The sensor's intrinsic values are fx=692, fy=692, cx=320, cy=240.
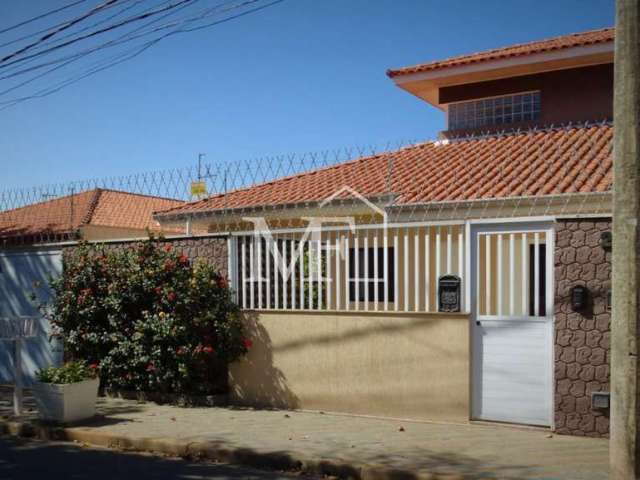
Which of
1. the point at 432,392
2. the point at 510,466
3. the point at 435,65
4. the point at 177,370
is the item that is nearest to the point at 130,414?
the point at 177,370

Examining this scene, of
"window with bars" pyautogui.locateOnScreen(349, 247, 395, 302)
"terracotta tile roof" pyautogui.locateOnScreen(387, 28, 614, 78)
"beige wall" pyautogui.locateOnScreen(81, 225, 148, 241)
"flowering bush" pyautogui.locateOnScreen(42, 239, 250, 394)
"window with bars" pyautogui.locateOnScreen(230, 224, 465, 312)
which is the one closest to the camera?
"window with bars" pyautogui.locateOnScreen(230, 224, 465, 312)

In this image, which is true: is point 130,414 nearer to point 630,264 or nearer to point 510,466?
point 510,466

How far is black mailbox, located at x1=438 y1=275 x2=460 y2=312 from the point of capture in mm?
8008

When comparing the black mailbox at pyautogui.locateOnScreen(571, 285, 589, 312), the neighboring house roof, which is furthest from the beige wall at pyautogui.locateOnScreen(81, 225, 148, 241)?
the black mailbox at pyautogui.locateOnScreen(571, 285, 589, 312)

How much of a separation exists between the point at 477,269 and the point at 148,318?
4.50 metres

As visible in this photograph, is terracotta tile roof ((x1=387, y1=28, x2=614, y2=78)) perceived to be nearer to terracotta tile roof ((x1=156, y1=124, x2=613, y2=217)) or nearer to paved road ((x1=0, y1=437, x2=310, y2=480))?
terracotta tile roof ((x1=156, y1=124, x2=613, y2=217))

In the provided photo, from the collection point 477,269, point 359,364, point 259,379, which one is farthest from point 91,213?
point 477,269

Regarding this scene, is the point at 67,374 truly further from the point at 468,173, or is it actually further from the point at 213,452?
the point at 468,173

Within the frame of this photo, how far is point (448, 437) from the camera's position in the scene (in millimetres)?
7324

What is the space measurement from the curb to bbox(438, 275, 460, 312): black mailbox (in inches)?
94.0

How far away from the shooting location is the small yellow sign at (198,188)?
10.5 meters

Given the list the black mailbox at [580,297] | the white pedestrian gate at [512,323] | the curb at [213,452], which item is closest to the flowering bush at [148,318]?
the curb at [213,452]

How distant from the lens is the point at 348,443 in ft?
23.5

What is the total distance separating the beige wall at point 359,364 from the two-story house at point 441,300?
16 millimetres
